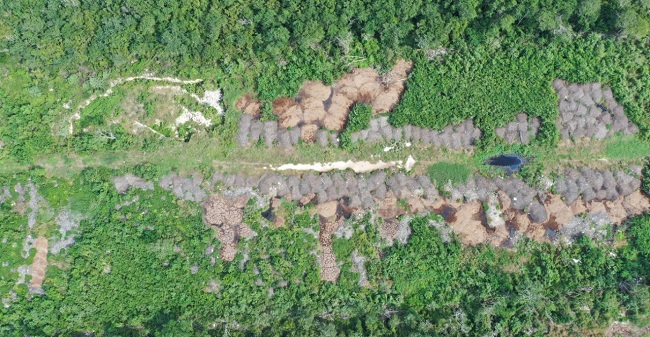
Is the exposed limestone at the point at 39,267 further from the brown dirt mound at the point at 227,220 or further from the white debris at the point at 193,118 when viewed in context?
the white debris at the point at 193,118

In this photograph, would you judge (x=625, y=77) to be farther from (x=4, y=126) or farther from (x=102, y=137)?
(x=4, y=126)

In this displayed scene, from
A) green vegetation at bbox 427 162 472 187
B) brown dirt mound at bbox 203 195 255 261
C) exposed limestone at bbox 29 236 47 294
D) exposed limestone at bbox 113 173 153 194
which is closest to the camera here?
exposed limestone at bbox 29 236 47 294

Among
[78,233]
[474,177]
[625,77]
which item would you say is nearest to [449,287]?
[474,177]

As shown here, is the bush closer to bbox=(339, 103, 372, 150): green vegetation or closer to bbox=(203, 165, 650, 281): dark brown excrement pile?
bbox=(203, 165, 650, 281): dark brown excrement pile

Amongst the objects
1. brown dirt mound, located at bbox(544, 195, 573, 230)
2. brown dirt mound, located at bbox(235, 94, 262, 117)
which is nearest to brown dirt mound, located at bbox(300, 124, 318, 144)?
brown dirt mound, located at bbox(235, 94, 262, 117)

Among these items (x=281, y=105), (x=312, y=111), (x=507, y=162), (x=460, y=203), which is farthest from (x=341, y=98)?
(x=507, y=162)

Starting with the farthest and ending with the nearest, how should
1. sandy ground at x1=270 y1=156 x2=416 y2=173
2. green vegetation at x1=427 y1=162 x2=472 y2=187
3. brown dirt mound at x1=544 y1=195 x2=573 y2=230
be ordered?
sandy ground at x1=270 y1=156 x2=416 y2=173, green vegetation at x1=427 y1=162 x2=472 y2=187, brown dirt mound at x1=544 y1=195 x2=573 y2=230
